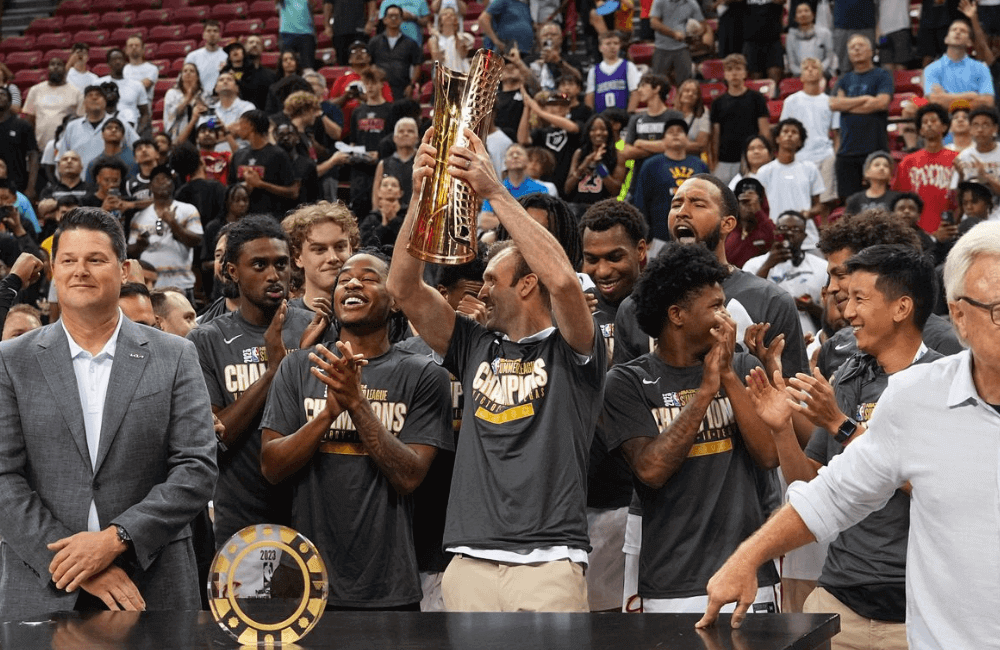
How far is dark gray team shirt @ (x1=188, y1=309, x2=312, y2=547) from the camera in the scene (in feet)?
14.9

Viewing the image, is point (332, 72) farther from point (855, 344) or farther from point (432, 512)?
point (855, 344)

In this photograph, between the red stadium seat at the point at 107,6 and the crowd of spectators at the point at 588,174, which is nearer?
the crowd of spectators at the point at 588,174

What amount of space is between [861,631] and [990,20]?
32.4 ft

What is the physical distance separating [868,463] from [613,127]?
847 cm

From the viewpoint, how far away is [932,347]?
445 cm

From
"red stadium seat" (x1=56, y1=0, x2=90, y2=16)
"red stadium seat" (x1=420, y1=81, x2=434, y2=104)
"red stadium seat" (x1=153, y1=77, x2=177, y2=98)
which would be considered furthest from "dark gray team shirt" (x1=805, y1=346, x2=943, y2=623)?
"red stadium seat" (x1=56, y1=0, x2=90, y2=16)

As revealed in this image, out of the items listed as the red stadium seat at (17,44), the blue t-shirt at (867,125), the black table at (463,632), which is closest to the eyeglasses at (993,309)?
the black table at (463,632)

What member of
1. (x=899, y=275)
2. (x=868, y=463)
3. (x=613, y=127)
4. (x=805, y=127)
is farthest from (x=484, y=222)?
(x=868, y=463)

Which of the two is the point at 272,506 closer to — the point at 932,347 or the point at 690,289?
the point at 690,289

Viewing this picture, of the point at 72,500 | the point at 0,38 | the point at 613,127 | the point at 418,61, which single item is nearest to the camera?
the point at 72,500

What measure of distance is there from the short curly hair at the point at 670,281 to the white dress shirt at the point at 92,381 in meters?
1.74

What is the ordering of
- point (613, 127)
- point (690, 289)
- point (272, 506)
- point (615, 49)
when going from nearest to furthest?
point (690, 289) < point (272, 506) < point (613, 127) < point (615, 49)

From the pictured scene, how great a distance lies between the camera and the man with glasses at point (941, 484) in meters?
2.80

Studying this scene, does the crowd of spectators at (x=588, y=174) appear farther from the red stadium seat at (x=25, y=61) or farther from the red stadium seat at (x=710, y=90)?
the red stadium seat at (x=25, y=61)
